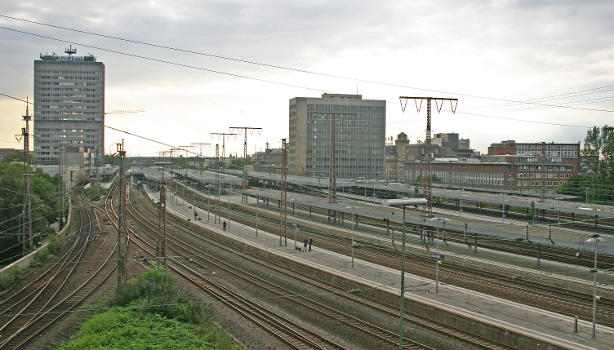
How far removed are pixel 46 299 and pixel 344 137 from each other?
90237 millimetres

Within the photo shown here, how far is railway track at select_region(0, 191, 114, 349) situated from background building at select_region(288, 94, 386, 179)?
79265mm

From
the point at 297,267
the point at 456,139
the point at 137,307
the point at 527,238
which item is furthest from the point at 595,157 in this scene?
the point at 456,139

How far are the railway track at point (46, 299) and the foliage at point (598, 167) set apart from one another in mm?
45336

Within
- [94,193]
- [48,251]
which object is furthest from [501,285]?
[94,193]

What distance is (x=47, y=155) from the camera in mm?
159750

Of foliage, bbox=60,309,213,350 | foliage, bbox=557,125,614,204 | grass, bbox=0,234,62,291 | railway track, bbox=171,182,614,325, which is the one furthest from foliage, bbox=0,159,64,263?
foliage, bbox=557,125,614,204

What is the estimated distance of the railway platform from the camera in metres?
16.3

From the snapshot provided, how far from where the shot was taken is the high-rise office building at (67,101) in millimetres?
161875

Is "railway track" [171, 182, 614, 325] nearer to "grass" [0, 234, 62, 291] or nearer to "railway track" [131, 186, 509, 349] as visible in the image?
"railway track" [131, 186, 509, 349]

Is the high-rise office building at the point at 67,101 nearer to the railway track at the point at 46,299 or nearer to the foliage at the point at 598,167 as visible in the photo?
the railway track at the point at 46,299

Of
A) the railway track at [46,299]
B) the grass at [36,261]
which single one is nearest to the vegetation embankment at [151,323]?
the railway track at [46,299]

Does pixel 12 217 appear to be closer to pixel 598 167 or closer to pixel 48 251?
pixel 48 251

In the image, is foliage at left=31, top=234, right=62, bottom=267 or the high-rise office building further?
the high-rise office building

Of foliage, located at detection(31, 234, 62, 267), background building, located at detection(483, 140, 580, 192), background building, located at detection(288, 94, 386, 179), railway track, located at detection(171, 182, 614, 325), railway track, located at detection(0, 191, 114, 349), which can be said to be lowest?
railway track, located at detection(0, 191, 114, 349)
